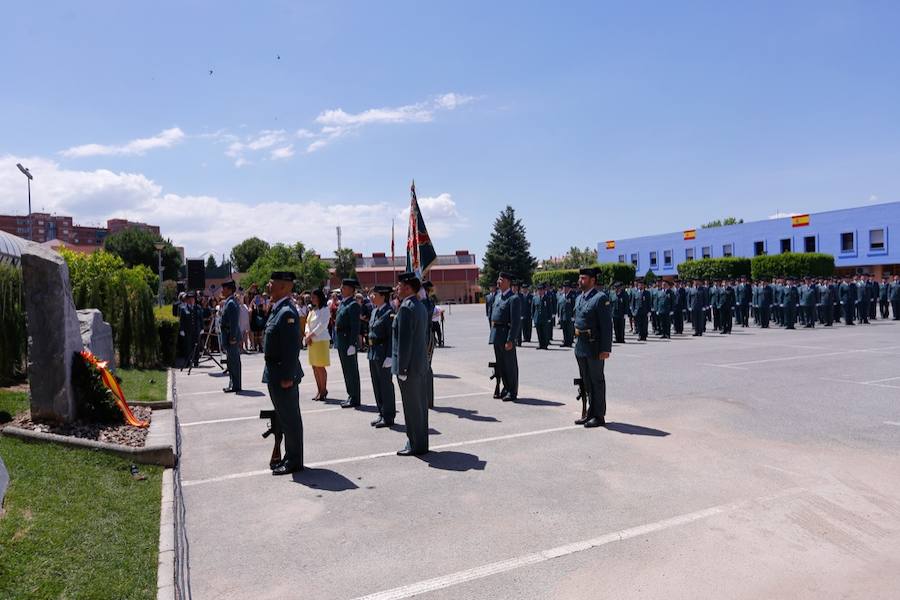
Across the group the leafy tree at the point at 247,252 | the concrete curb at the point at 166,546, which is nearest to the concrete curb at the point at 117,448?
the concrete curb at the point at 166,546

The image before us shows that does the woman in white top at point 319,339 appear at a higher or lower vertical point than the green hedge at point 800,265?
lower

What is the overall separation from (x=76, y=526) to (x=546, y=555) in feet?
11.2

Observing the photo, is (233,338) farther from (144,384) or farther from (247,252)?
(247,252)

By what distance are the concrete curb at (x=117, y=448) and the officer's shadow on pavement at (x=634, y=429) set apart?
16.9 feet

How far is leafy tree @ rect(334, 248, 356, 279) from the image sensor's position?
8362 cm

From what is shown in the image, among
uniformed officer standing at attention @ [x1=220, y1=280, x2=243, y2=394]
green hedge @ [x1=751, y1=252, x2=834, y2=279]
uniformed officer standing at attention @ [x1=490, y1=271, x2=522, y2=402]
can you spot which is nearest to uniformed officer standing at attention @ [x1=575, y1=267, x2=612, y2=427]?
uniformed officer standing at attention @ [x1=490, y1=271, x2=522, y2=402]

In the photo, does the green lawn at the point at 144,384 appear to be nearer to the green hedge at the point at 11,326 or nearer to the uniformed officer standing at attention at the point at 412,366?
the green hedge at the point at 11,326

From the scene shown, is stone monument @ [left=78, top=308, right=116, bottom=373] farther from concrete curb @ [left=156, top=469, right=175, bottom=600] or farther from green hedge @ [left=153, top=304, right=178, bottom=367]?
concrete curb @ [left=156, top=469, right=175, bottom=600]

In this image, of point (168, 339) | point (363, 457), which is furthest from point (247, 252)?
point (363, 457)

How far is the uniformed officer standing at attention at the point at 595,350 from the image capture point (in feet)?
27.4

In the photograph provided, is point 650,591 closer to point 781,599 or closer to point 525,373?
point 781,599

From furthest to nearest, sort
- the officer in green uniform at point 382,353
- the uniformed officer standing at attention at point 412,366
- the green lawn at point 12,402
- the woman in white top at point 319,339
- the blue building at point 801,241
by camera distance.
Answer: the blue building at point 801,241
the woman in white top at point 319,339
the officer in green uniform at point 382,353
the green lawn at point 12,402
the uniformed officer standing at attention at point 412,366

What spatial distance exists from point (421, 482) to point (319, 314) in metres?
5.22

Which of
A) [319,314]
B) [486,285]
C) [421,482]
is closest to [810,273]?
[486,285]
